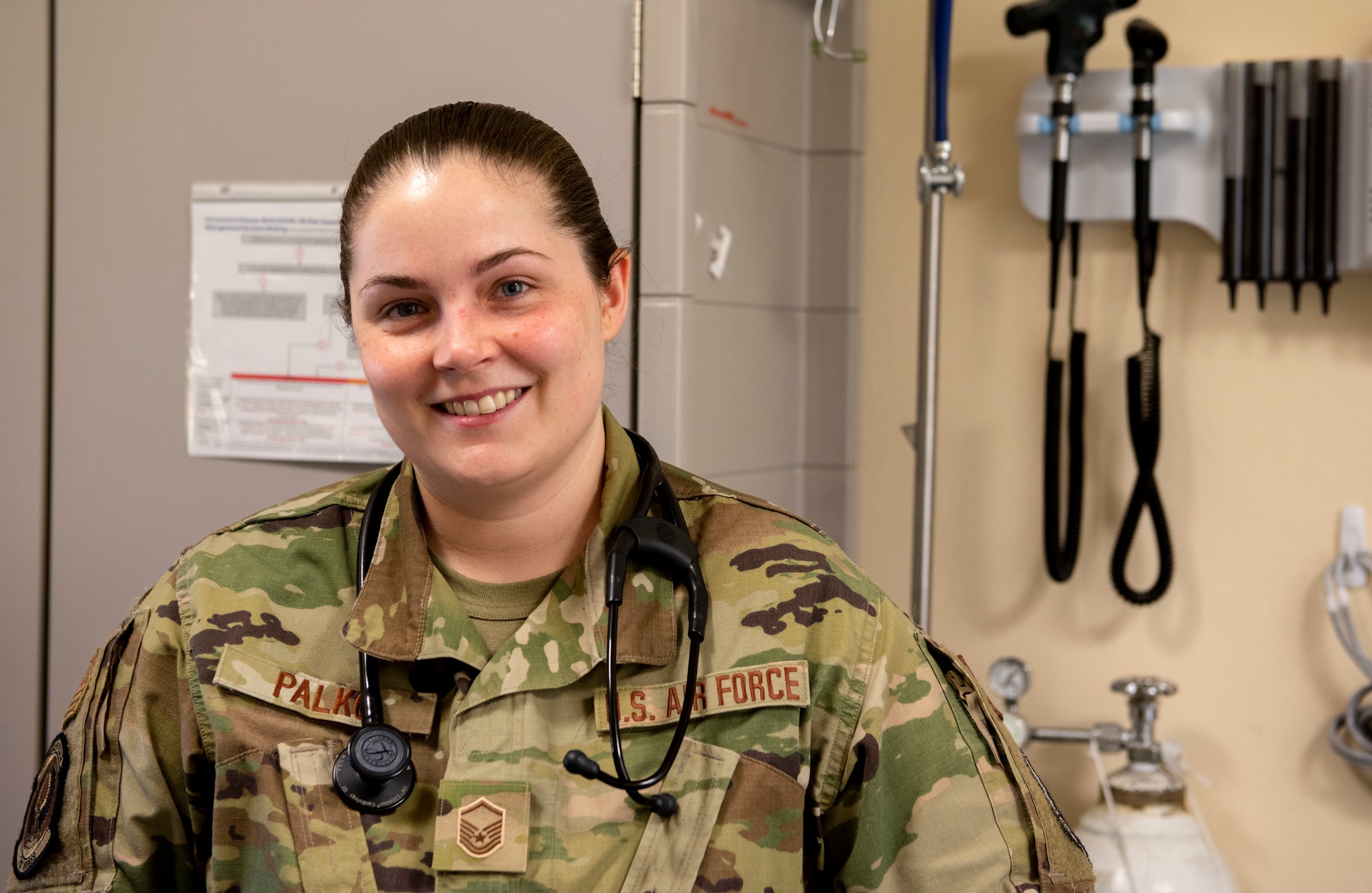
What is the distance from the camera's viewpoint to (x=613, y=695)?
93 cm

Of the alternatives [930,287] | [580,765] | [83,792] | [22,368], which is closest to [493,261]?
[580,765]

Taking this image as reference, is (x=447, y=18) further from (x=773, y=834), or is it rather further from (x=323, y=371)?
(x=773, y=834)

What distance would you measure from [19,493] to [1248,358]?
1.55 m

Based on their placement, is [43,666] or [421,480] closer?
[421,480]

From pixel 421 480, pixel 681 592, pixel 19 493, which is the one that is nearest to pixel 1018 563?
pixel 681 592

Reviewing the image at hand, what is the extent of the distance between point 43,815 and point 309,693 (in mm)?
232

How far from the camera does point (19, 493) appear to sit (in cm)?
153

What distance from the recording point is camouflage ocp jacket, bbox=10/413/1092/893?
36.7 inches

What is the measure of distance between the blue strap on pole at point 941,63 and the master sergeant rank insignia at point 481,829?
96 cm

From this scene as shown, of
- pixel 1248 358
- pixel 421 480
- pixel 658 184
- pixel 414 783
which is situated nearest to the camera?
pixel 414 783

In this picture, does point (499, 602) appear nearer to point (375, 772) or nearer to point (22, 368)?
point (375, 772)

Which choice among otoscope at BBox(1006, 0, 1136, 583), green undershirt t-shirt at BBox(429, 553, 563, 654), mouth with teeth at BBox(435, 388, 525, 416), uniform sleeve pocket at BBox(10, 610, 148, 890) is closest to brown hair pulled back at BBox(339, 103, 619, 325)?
mouth with teeth at BBox(435, 388, 525, 416)

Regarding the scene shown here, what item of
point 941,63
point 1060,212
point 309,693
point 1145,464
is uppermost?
point 941,63

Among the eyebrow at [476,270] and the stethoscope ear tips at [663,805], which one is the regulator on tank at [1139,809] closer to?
→ the stethoscope ear tips at [663,805]
